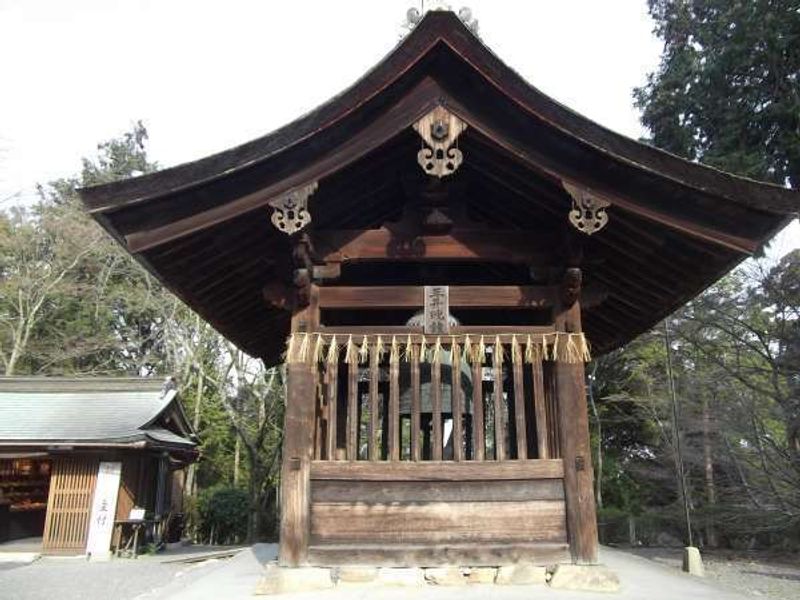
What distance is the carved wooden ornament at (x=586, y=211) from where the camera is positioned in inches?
198

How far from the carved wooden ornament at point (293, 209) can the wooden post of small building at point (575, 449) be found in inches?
93.3

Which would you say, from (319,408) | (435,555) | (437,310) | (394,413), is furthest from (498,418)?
(319,408)

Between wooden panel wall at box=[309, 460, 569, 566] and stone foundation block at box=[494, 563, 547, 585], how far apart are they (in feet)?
0.22

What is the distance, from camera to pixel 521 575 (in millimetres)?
4938

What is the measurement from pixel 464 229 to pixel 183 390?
24.0 meters

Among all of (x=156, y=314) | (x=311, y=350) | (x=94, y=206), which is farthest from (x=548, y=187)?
(x=156, y=314)

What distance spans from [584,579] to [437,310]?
2.51 metres

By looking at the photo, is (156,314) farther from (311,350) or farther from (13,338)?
(311,350)

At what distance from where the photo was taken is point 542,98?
16.2 feet

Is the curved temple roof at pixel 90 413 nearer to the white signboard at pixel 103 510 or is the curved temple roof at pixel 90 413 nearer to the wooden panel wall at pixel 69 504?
the wooden panel wall at pixel 69 504

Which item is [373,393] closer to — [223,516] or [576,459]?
[576,459]

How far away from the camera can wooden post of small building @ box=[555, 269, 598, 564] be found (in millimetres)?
5031

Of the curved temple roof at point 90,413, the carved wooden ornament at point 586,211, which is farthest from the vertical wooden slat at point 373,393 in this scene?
the curved temple roof at point 90,413

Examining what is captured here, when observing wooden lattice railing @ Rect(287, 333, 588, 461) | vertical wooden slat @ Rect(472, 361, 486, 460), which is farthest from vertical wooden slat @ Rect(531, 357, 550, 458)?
vertical wooden slat @ Rect(472, 361, 486, 460)
